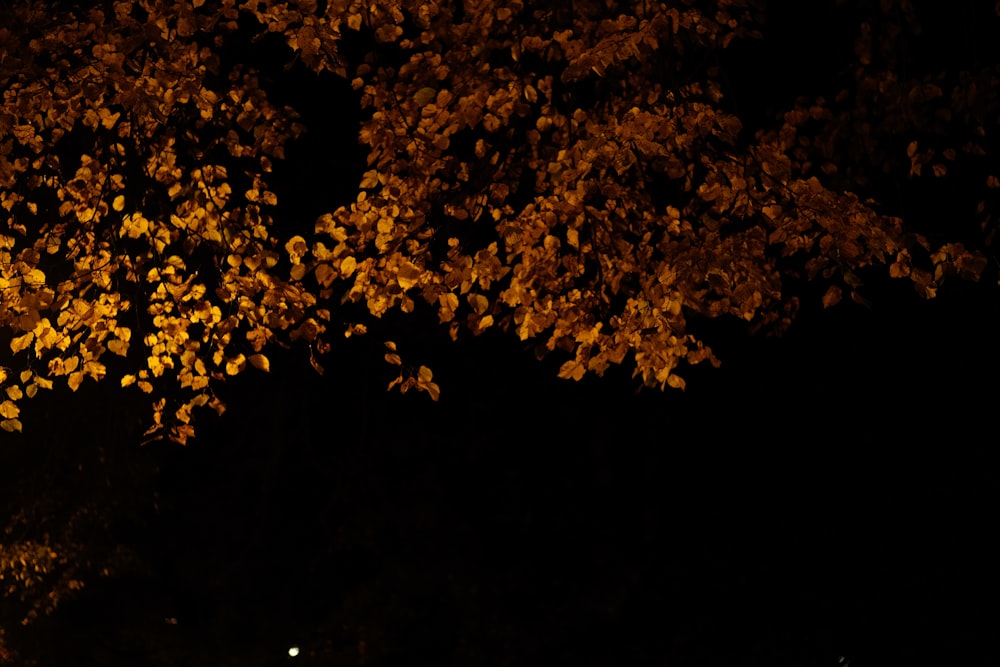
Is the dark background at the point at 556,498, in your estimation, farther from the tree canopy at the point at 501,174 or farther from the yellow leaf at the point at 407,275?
the yellow leaf at the point at 407,275

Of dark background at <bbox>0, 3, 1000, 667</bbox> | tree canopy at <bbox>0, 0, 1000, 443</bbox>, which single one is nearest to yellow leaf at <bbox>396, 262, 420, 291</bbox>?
tree canopy at <bbox>0, 0, 1000, 443</bbox>

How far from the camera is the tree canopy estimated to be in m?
6.70

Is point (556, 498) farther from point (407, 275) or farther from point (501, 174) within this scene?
point (407, 275)

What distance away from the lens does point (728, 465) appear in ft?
34.0

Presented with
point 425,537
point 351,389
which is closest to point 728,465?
point 425,537

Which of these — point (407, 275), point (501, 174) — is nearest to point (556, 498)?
point (501, 174)

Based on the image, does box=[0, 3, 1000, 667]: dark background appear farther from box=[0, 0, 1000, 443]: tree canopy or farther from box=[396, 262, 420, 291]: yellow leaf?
box=[396, 262, 420, 291]: yellow leaf

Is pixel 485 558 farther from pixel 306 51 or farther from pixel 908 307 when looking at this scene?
pixel 306 51

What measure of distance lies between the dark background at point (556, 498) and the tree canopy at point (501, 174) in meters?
1.32

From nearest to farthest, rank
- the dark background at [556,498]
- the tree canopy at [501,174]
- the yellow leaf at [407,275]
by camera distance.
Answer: the tree canopy at [501,174], the yellow leaf at [407,275], the dark background at [556,498]

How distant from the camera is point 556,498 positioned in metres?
11.0

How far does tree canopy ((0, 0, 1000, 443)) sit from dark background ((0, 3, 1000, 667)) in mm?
1315

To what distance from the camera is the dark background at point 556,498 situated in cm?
966

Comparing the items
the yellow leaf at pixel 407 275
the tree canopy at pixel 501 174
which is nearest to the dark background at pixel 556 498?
the tree canopy at pixel 501 174
